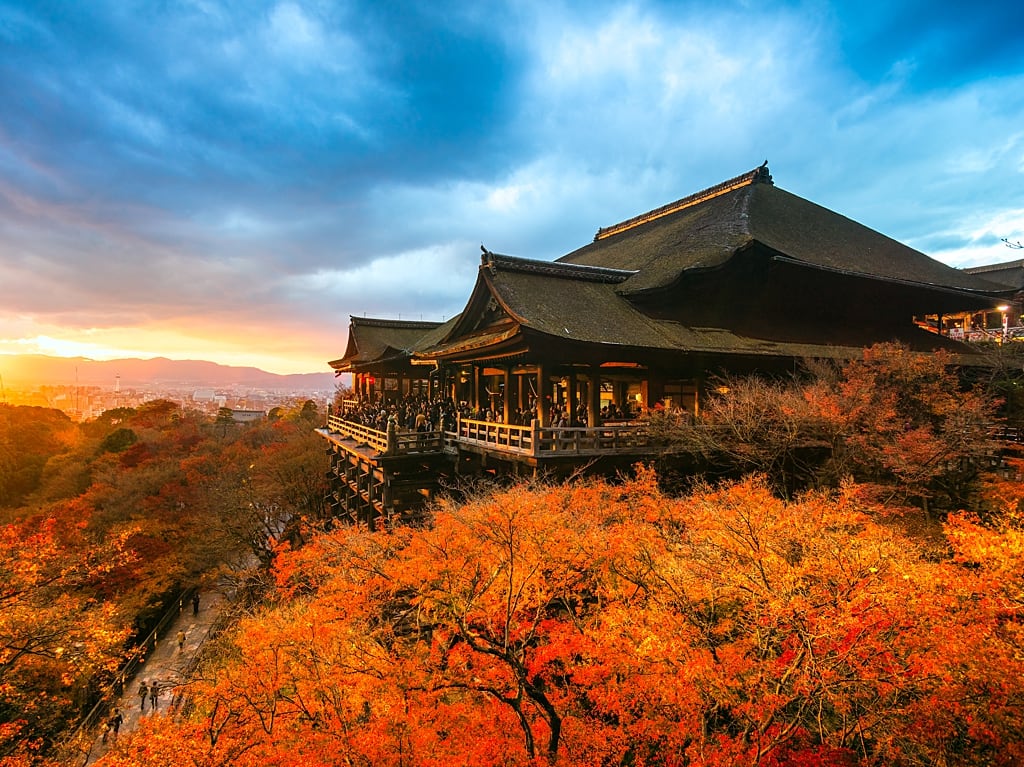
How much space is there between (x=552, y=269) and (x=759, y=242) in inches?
306

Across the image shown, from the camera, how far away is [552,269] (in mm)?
17844

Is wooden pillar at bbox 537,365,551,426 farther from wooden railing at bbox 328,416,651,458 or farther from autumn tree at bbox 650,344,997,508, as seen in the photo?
autumn tree at bbox 650,344,997,508

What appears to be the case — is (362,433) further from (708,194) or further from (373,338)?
(708,194)

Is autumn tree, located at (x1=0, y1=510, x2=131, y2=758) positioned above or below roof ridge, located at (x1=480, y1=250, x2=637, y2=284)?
below

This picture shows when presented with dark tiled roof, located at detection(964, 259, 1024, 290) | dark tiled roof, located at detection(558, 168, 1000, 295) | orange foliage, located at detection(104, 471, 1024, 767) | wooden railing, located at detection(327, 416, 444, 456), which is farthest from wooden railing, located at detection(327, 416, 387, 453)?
dark tiled roof, located at detection(964, 259, 1024, 290)

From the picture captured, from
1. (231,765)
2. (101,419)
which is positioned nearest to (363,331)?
(231,765)

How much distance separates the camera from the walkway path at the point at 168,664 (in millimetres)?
18188

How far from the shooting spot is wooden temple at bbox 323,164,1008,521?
14.7 meters

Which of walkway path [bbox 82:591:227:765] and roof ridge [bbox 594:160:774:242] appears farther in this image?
roof ridge [bbox 594:160:774:242]

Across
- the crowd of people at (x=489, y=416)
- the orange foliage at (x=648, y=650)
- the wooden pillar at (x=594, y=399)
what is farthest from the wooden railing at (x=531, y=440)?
the orange foliage at (x=648, y=650)

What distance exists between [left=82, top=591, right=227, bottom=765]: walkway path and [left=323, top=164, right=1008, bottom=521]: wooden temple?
9233 mm

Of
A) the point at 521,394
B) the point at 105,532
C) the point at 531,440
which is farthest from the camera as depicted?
A: the point at 105,532

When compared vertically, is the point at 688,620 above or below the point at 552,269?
below

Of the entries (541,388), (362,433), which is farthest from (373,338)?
(541,388)
